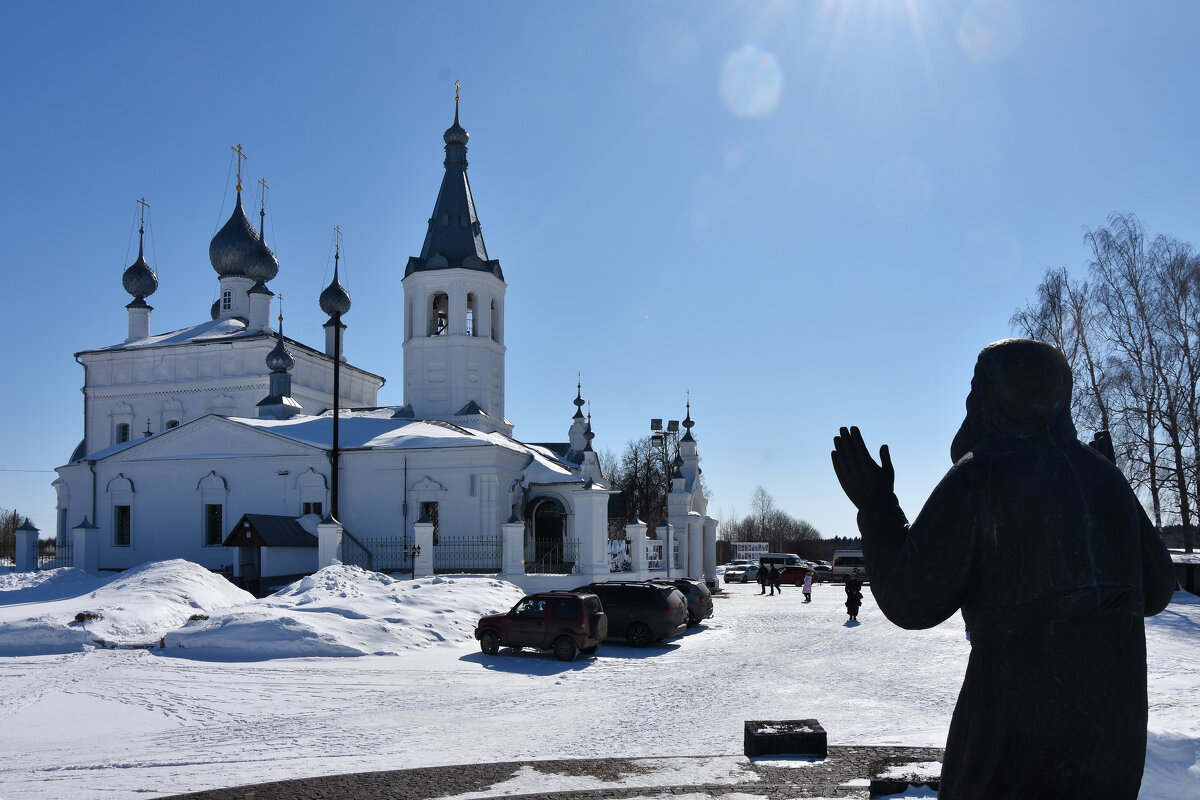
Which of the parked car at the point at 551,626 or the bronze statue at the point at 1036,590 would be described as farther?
the parked car at the point at 551,626

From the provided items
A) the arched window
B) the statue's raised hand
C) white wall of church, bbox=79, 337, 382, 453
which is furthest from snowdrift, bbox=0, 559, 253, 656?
white wall of church, bbox=79, 337, 382, 453

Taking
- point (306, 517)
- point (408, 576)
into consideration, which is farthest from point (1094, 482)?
point (306, 517)

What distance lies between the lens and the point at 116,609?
18.4m

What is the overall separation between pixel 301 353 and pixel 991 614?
4135 centimetres

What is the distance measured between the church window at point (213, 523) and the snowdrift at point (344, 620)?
434 inches

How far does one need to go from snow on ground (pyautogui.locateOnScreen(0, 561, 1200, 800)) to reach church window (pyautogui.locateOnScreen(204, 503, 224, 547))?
31.1 feet

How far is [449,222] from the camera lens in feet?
124

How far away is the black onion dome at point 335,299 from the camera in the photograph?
3859cm

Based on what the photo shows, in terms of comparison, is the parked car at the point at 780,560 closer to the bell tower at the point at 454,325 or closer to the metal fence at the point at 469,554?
the bell tower at the point at 454,325

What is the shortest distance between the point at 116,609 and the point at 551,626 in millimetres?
8797

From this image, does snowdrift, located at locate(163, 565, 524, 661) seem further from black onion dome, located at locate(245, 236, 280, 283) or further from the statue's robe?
black onion dome, located at locate(245, 236, 280, 283)

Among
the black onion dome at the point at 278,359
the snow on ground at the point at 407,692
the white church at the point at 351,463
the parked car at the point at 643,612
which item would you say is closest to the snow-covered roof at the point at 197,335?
the white church at the point at 351,463

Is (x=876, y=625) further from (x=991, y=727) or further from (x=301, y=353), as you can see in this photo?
(x=301, y=353)

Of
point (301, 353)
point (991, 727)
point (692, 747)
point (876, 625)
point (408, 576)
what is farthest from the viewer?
point (301, 353)
